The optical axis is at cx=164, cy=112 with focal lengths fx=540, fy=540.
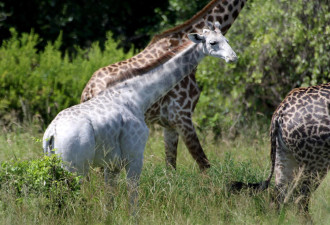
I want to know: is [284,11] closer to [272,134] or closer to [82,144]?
[272,134]

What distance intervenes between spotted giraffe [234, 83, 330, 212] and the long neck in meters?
1.14

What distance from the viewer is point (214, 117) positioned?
9578 millimetres

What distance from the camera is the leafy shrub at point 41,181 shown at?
5.00 metres

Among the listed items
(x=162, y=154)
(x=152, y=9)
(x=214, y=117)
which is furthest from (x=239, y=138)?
(x=152, y=9)

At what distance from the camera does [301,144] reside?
561cm

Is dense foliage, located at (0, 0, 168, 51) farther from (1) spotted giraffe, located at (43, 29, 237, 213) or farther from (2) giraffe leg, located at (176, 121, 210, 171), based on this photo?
(1) spotted giraffe, located at (43, 29, 237, 213)

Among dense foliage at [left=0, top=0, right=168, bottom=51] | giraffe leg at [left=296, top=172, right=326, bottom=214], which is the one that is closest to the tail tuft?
giraffe leg at [left=296, top=172, right=326, bottom=214]

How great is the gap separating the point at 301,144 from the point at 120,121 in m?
1.89

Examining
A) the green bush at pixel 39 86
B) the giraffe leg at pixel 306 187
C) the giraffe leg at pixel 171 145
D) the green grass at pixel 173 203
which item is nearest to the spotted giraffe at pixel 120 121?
the green grass at pixel 173 203

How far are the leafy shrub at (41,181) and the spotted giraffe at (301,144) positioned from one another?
1.95 m

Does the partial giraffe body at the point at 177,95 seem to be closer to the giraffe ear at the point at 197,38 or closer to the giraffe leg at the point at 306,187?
the giraffe ear at the point at 197,38

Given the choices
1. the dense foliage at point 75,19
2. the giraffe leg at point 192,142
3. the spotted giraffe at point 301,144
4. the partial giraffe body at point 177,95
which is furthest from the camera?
the dense foliage at point 75,19

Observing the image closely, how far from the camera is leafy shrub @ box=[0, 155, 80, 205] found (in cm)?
500

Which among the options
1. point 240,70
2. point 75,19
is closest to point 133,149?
point 240,70
